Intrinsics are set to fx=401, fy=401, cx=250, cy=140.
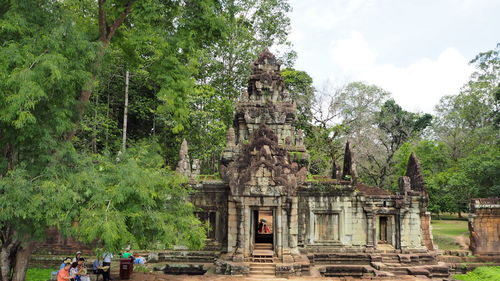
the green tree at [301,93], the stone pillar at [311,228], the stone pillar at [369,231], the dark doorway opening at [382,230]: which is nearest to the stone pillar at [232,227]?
the stone pillar at [311,228]

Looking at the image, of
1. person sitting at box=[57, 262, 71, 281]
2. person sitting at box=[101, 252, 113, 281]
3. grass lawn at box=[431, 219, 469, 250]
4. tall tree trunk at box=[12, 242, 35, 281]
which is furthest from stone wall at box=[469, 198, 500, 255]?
tall tree trunk at box=[12, 242, 35, 281]

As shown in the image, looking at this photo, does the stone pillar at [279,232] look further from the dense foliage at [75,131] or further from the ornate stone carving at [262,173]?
the dense foliage at [75,131]

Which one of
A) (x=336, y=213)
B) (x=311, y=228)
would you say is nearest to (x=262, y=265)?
(x=311, y=228)

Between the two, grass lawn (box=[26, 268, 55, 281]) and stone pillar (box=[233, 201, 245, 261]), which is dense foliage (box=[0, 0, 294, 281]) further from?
grass lawn (box=[26, 268, 55, 281])

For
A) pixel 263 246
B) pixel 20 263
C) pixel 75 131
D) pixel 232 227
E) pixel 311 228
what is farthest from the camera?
pixel 311 228

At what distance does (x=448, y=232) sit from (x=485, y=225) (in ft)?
25.3

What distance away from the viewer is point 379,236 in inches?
808

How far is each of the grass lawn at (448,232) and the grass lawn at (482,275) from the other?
433 centimetres

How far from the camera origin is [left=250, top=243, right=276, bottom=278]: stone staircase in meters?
15.8

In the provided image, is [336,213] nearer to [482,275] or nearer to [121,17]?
[482,275]

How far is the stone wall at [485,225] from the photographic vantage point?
22.8m

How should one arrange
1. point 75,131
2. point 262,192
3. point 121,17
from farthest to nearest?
point 262,192 < point 121,17 < point 75,131

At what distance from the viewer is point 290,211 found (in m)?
16.7

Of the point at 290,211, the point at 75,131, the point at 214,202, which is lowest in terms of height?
the point at 290,211
